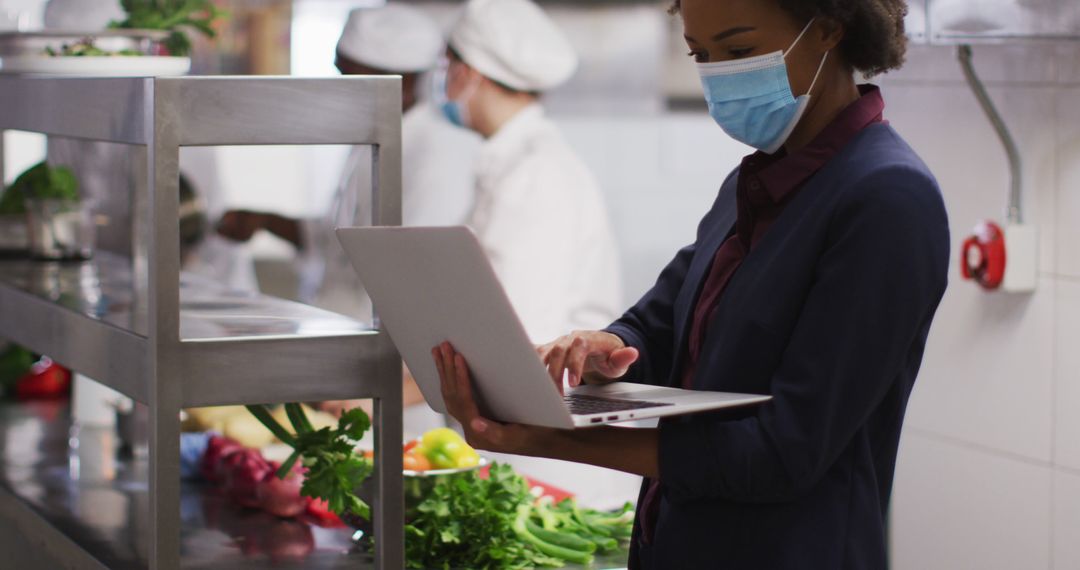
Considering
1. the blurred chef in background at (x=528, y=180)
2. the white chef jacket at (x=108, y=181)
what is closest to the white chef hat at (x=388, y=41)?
the blurred chef in background at (x=528, y=180)

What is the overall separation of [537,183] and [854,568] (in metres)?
2.15

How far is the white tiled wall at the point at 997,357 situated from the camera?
2645mm

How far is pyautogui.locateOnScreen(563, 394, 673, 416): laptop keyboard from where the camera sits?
1.31m

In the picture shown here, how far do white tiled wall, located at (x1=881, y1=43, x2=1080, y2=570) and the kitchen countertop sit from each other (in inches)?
47.2

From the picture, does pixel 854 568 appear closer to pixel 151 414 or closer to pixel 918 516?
pixel 151 414

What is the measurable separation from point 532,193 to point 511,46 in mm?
380

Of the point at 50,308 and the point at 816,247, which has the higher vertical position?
the point at 816,247

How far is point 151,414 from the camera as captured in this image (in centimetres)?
153

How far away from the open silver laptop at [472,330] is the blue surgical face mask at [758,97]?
290 millimetres

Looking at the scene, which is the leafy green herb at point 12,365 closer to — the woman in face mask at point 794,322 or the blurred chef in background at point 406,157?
the blurred chef in background at point 406,157

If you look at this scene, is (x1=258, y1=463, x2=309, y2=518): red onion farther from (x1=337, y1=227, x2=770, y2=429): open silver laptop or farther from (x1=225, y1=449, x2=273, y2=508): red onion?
(x1=337, y1=227, x2=770, y2=429): open silver laptop

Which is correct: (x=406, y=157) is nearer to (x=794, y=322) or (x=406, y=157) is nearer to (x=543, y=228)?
(x=543, y=228)

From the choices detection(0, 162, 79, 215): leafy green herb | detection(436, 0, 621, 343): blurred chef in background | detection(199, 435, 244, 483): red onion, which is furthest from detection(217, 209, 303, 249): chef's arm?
detection(199, 435, 244, 483): red onion

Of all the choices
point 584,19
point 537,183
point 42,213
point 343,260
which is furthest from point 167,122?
point 584,19
